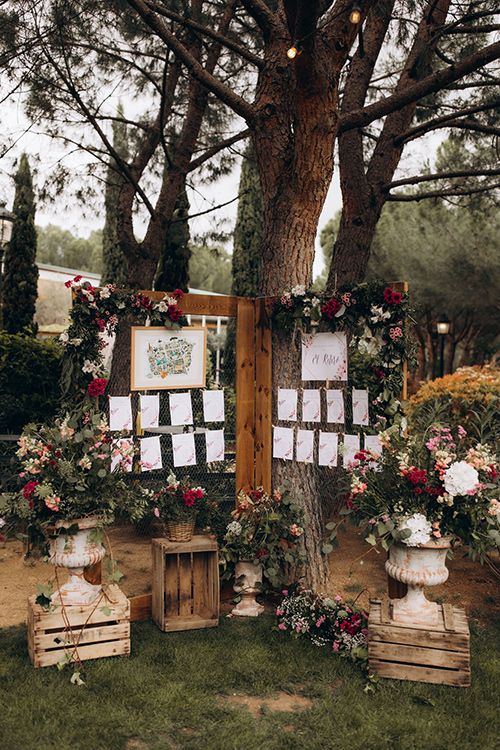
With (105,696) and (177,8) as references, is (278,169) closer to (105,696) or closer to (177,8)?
(177,8)

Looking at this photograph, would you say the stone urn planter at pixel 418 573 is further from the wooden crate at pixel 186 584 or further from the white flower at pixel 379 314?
the white flower at pixel 379 314

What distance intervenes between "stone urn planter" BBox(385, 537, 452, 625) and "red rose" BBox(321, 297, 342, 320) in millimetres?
1426

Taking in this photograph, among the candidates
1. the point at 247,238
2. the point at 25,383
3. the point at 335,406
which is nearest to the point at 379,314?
the point at 335,406

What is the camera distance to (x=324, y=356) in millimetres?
4484

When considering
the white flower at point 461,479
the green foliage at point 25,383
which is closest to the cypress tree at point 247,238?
the green foliage at point 25,383

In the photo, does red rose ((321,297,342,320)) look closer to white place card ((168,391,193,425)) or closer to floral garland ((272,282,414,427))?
floral garland ((272,282,414,427))

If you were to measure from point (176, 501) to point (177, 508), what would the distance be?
0.16ft

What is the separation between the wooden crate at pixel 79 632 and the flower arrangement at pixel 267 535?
819mm

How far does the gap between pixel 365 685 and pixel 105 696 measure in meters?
1.21

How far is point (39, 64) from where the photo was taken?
20.4ft

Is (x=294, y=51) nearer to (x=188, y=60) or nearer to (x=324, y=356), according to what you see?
(x=188, y=60)

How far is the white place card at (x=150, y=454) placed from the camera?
4.29 m

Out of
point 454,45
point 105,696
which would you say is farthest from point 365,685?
point 454,45

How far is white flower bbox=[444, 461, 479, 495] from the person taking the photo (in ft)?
11.0
